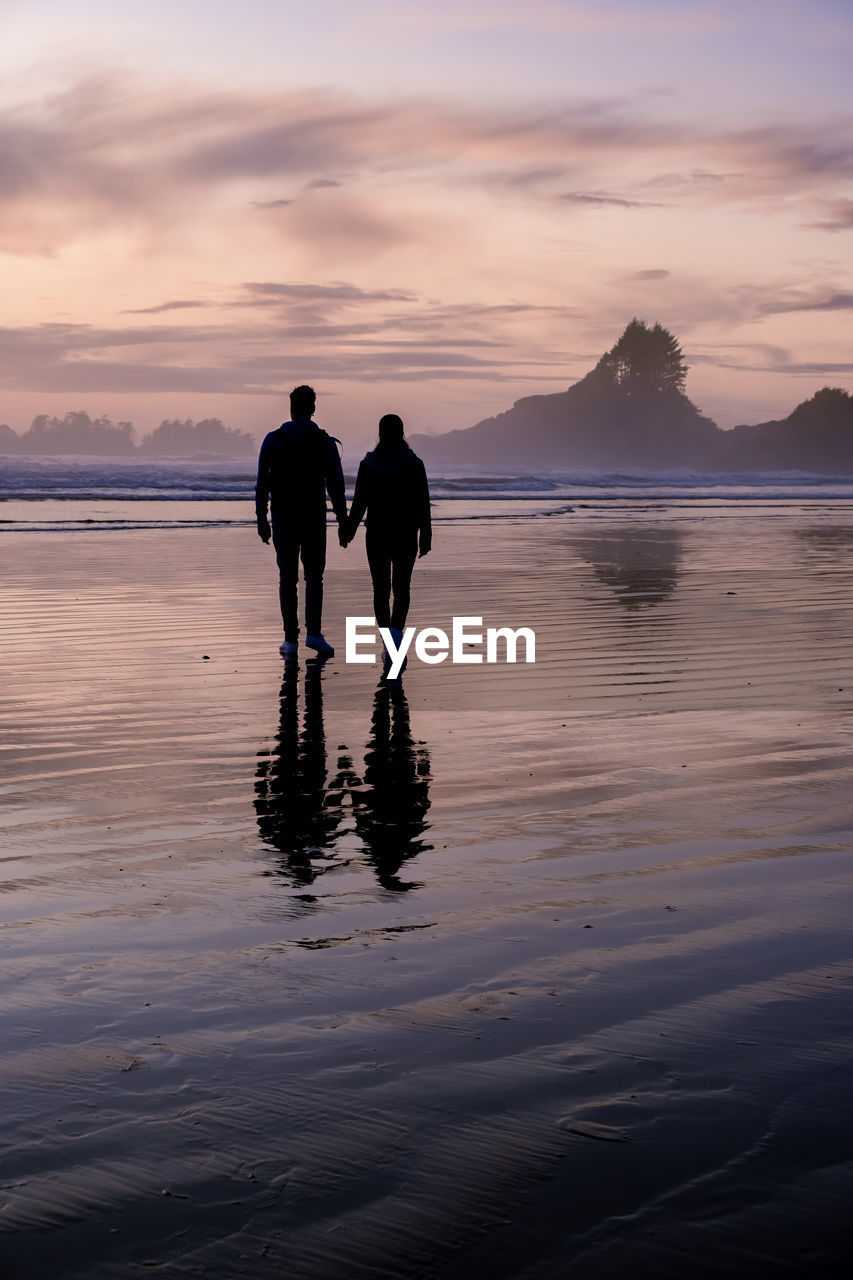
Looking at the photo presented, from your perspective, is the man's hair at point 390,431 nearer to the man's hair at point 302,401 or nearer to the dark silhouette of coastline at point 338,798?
the man's hair at point 302,401

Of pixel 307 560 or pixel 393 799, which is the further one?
pixel 307 560

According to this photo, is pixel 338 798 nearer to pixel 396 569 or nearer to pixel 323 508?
pixel 396 569

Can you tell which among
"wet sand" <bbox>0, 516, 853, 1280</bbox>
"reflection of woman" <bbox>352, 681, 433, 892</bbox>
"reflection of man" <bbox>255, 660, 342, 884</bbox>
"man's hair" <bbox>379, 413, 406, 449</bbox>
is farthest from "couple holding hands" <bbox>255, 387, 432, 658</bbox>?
"reflection of woman" <bbox>352, 681, 433, 892</bbox>

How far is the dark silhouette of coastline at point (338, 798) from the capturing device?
4652 mm

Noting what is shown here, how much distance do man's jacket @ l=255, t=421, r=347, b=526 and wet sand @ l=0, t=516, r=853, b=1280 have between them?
9.38 ft

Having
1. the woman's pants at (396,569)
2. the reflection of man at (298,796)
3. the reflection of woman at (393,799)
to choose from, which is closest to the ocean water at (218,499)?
the woman's pants at (396,569)

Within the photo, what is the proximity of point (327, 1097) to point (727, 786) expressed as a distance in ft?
10.9

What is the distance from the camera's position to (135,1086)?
2.79 metres

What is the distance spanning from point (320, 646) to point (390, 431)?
6.37 feet

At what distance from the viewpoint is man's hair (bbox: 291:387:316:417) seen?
1055cm

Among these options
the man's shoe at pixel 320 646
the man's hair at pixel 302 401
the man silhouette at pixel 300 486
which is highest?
the man's hair at pixel 302 401

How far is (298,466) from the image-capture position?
10.7 metres

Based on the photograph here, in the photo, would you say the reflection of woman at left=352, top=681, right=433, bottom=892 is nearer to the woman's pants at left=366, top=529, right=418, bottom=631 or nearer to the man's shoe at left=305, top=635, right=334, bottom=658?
the woman's pants at left=366, top=529, right=418, bottom=631

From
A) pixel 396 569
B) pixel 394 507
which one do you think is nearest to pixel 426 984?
pixel 394 507
